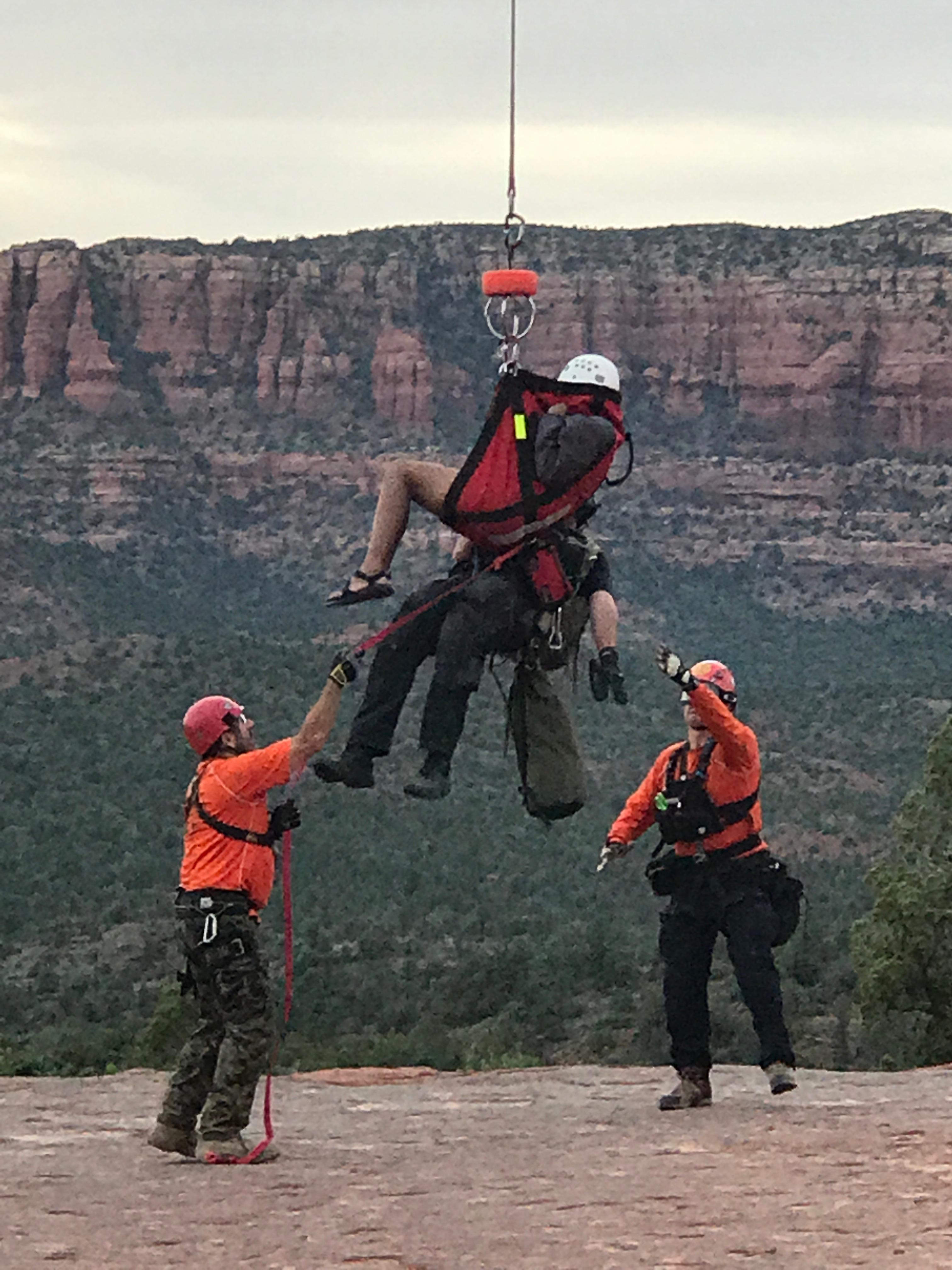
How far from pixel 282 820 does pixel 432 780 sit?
37.4 inches

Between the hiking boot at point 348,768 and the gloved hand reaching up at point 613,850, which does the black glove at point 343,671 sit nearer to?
the hiking boot at point 348,768

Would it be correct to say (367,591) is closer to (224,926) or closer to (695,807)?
(224,926)

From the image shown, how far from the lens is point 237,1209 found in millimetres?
8617

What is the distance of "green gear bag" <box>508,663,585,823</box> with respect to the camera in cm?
991

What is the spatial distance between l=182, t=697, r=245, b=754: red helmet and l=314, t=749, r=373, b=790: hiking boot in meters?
0.83

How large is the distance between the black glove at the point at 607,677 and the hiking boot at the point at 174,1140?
2779mm

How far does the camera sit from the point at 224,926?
33.3ft

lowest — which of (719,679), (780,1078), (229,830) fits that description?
(780,1078)

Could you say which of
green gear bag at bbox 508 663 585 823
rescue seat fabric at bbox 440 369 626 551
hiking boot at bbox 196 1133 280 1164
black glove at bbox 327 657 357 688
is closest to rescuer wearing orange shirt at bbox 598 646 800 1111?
green gear bag at bbox 508 663 585 823

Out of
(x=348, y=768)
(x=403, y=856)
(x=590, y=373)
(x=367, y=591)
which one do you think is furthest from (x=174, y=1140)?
(x=403, y=856)

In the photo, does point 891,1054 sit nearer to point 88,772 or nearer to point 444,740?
point 444,740

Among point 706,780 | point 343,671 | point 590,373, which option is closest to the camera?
point 343,671

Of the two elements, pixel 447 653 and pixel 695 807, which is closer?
pixel 447 653

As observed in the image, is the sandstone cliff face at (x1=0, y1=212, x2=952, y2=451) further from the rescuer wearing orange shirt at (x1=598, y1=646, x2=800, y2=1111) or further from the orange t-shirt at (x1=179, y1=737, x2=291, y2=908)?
the orange t-shirt at (x1=179, y1=737, x2=291, y2=908)
